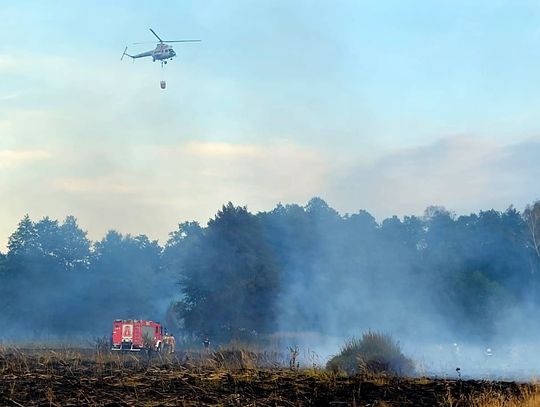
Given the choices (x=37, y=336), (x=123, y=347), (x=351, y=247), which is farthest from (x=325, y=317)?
(x=37, y=336)

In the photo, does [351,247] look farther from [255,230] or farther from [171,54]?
[171,54]

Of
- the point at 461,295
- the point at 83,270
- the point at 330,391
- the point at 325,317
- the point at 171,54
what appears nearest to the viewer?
the point at 330,391

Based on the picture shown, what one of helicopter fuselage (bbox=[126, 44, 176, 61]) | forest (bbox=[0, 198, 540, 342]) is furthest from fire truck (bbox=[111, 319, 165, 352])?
helicopter fuselage (bbox=[126, 44, 176, 61])

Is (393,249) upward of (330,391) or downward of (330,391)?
upward

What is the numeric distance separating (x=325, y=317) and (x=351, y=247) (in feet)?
29.3

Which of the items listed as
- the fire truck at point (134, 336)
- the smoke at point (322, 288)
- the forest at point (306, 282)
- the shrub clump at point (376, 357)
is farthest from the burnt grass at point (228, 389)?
the forest at point (306, 282)

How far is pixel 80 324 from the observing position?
276 feet

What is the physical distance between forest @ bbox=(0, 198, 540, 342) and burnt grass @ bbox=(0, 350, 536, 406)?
3617cm

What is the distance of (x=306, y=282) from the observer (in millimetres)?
72875

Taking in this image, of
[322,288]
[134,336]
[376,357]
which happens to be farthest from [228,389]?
[322,288]

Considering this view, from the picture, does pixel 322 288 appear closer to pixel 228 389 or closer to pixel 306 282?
pixel 306 282

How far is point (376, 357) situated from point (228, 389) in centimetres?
1290

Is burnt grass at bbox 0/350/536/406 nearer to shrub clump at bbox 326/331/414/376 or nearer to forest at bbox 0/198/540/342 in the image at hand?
shrub clump at bbox 326/331/414/376

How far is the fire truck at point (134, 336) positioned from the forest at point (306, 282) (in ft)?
30.4
